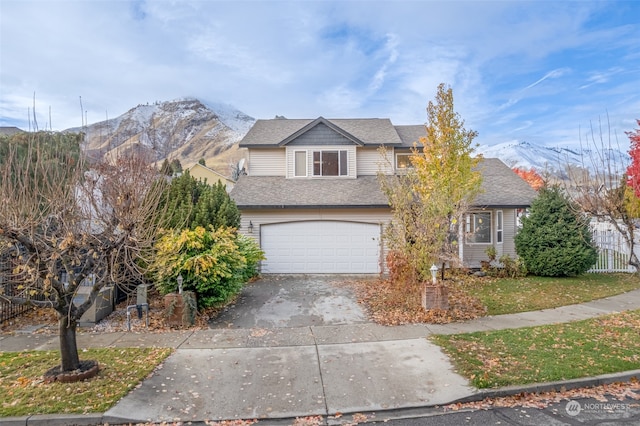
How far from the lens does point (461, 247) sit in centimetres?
1471

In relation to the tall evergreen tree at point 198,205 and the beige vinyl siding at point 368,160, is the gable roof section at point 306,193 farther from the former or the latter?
the tall evergreen tree at point 198,205

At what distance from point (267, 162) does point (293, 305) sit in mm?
8800

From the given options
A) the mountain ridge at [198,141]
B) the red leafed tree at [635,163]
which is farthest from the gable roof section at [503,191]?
the red leafed tree at [635,163]

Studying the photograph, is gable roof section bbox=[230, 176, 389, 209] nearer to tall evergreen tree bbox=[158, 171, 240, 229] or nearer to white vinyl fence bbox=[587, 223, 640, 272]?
tall evergreen tree bbox=[158, 171, 240, 229]

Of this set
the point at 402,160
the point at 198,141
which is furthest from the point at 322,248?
the point at 198,141

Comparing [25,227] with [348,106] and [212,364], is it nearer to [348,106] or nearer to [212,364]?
[212,364]

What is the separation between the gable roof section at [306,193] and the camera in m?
14.1

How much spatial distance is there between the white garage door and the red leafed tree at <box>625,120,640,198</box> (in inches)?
345

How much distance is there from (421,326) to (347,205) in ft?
22.9

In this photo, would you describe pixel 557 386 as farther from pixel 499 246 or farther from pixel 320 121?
pixel 320 121

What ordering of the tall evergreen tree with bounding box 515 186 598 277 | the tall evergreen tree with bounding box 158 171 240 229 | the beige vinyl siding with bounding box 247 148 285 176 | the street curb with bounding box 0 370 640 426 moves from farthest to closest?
1. the beige vinyl siding with bounding box 247 148 285 176
2. the tall evergreen tree with bounding box 515 186 598 277
3. the tall evergreen tree with bounding box 158 171 240 229
4. the street curb with bounding box 0 370 640 426

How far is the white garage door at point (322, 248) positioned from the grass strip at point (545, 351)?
7394 millimetres

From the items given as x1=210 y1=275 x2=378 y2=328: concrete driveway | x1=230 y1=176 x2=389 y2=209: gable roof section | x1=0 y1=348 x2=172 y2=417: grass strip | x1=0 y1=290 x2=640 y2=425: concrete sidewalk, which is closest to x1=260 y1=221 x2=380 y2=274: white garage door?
x1=230 y1=176 x2=389 y2=209: gable roof section

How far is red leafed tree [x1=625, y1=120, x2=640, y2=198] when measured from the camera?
1195 centimetres
